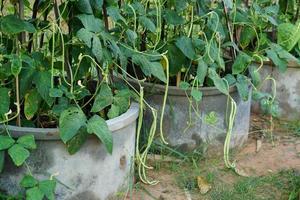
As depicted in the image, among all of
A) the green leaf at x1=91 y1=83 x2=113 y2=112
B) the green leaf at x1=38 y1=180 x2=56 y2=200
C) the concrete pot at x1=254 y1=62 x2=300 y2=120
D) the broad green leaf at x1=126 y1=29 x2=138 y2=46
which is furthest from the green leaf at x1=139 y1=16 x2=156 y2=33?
the concrete pot at x1=254 y1=62 x2=300 y2=120

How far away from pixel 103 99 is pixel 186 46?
52 centimetres

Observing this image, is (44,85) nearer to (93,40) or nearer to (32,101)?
(32,101)

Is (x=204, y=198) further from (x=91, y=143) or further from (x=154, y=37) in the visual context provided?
(x=154, y=37)

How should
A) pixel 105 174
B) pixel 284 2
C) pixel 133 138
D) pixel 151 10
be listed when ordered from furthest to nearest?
1. pixel 284 2
2. pixel 151 10
3. pixel 133 138
4. pixel 105 174

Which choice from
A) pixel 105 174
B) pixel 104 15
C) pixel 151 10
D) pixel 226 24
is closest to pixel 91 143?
pixel 105 174

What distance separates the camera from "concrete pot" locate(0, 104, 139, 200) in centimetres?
224

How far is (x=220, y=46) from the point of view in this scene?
2881 millimetres

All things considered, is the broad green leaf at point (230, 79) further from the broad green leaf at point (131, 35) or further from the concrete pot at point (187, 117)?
the broad green leaf at point (131, 35)

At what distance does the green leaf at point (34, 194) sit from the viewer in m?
2.12

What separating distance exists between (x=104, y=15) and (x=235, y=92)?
2.69ft

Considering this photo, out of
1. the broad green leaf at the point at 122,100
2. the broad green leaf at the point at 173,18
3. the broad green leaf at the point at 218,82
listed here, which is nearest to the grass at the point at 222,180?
the broad green leaf at the point at 218,82

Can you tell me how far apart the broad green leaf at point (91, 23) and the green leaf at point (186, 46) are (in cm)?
50

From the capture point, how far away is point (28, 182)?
2.17 m

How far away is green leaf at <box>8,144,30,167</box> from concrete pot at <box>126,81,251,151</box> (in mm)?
854
